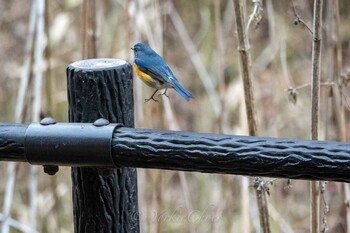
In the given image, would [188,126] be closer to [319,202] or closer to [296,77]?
[296,77]

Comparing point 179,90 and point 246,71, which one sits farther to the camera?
point 179,90

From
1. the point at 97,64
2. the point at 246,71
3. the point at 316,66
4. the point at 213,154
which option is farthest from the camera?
the point at 246,71

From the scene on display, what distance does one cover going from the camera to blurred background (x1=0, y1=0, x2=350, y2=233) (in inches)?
68.0

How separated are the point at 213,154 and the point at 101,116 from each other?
151 millimetres

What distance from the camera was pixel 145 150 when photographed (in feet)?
2.38

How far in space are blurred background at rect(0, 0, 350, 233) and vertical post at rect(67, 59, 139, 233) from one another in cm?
39

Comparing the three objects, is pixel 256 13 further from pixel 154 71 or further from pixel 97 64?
pixel 97 64

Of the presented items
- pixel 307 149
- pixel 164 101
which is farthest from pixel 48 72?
pixel 307 149

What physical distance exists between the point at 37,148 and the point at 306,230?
224cm

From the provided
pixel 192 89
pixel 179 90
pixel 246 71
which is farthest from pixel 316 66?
pixel 192 89

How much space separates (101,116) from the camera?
79 centimetres

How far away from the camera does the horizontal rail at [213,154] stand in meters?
0.69

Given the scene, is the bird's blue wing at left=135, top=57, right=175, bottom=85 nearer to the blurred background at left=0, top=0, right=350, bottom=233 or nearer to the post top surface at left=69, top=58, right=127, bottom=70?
the blurred background at left=0, top=0, right=350, bottom=233

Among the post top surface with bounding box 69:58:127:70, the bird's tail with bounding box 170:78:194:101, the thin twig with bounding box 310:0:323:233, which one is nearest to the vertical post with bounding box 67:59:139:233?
the post top surface with bounding box 69:58:127:70
